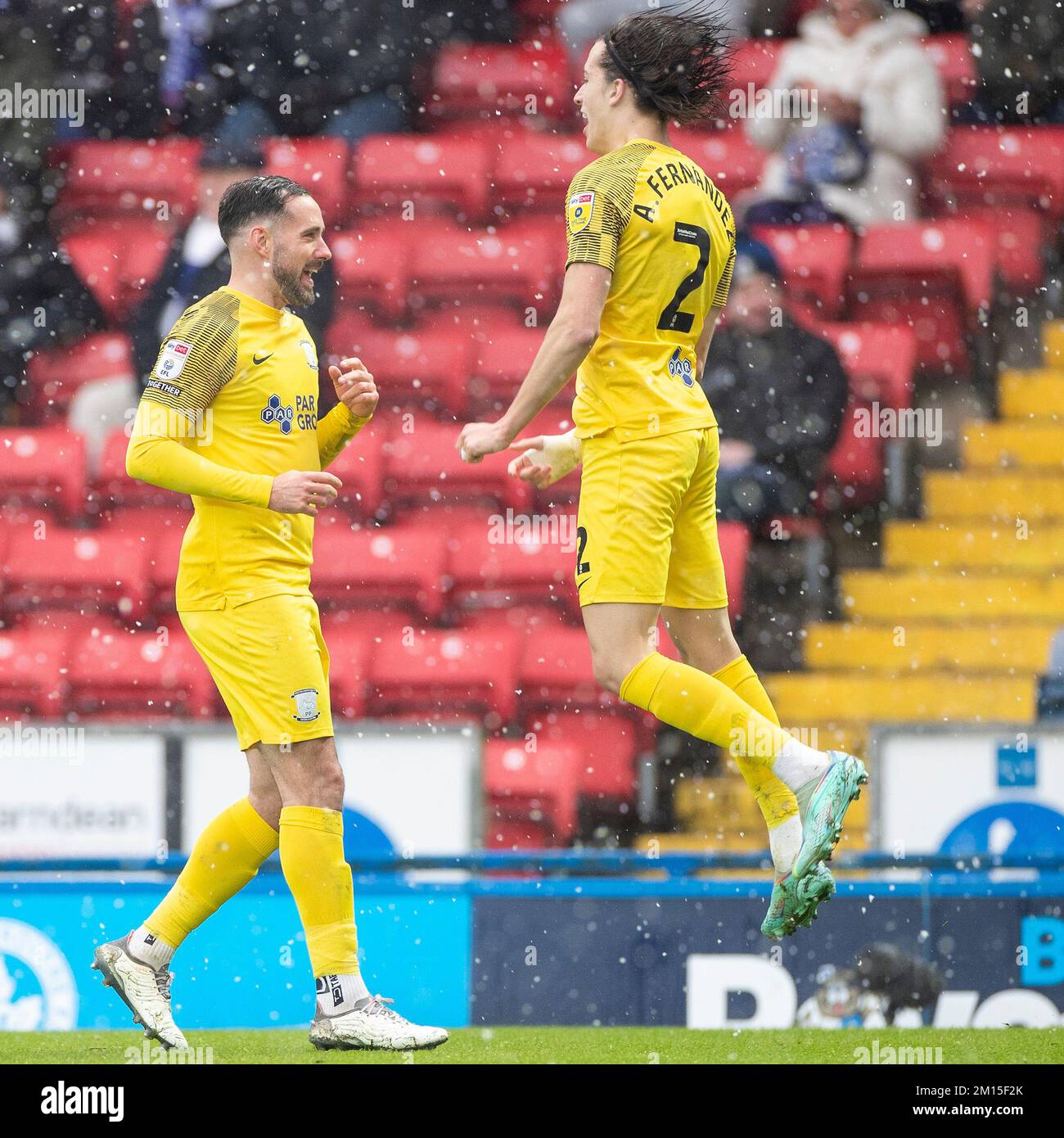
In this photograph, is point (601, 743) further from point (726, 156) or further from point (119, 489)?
point (726, 156)

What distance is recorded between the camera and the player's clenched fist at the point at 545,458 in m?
3.06

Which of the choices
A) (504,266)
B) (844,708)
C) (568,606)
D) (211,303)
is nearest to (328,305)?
(504,266)

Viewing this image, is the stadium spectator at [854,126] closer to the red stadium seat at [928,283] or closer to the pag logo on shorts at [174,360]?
the red stadium seat at [928,283]

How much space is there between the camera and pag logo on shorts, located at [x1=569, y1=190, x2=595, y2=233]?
2.88 metres

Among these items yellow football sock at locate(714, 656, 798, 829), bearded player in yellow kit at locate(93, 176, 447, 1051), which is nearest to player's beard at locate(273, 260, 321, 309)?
bearded player in yellow kit at locate(93, 176, 447, 1051)

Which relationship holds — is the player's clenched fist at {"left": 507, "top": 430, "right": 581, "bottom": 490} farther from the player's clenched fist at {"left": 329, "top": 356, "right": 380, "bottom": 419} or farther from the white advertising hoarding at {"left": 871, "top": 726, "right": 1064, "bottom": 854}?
the white advertising hoarding at {"left": 871, "top": 726, "right": 1064, "bottom": 854}

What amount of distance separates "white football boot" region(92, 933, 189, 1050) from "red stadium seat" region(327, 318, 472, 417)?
3688 millimetres

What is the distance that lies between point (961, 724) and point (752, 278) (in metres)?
1.97

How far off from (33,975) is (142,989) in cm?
149

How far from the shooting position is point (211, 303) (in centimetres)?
317

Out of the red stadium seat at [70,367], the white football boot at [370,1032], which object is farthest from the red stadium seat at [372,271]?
the white football boot at [370,1032]

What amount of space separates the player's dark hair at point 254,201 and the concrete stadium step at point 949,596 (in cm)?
374

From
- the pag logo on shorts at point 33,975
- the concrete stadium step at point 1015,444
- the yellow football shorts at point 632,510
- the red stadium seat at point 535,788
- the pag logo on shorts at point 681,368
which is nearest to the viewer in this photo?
the yellow football shorts at point 632,510

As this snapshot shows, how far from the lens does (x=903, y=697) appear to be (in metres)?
6.11
